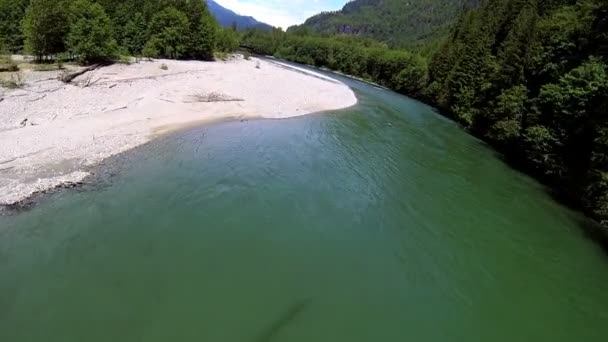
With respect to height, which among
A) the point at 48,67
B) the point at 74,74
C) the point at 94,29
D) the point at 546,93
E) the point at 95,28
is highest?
the point at 546,93

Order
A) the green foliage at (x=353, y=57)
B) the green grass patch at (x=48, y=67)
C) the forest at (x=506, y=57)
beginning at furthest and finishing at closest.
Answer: the green foliage at (x=353, y=57)
the green grass patch at (x=48, y=67)
the forest at (x=506, y=57)

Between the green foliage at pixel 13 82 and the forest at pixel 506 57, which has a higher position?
the forest at pixel 506 57

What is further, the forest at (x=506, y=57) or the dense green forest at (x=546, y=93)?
the forest at (x=506, y=57)

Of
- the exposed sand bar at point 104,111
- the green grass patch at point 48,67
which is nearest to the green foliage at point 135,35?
the exposed sand bar at point 104,111

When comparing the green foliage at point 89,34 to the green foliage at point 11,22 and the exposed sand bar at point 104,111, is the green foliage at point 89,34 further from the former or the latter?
the green foliage at point 11,22

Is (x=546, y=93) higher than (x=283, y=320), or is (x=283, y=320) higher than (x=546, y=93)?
(x=546, y=93)

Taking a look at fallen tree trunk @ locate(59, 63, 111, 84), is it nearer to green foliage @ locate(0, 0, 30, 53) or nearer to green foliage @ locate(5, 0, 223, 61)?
green foliage @ locate(5, 0, 223, 61)

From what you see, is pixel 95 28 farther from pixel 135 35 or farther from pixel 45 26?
pixel 135 35

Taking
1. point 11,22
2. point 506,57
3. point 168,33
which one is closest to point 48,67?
point 11,22
